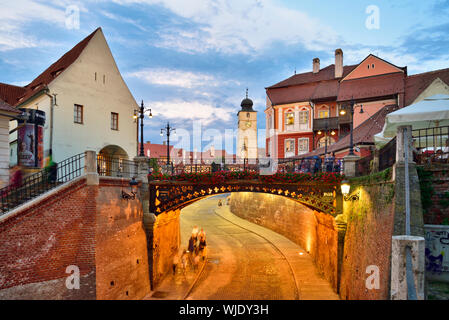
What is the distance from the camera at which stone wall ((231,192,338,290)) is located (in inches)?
649

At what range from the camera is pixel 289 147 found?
38.9 m

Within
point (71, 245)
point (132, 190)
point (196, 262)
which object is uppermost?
point (132, 190)

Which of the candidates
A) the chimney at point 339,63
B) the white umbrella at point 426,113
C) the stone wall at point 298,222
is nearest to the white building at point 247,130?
the stone wall at point 298,222

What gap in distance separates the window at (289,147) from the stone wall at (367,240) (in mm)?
23855

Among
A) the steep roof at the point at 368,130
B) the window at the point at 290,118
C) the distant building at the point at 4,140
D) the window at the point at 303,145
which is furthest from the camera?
the window at the point at 290,118

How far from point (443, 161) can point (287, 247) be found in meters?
17.9

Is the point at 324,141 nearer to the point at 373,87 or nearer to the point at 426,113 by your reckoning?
the point at 373,87

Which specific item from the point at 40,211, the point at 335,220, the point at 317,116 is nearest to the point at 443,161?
the point at 335,220

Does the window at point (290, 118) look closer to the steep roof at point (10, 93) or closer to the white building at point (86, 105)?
the white building at point (86, 105)

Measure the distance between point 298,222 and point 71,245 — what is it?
20.1 m

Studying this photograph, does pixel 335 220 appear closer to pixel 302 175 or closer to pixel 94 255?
pixel 302 175

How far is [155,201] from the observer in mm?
17094

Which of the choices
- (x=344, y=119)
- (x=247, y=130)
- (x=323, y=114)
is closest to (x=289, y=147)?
(x=323, y=114)

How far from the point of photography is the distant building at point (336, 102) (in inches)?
1062
